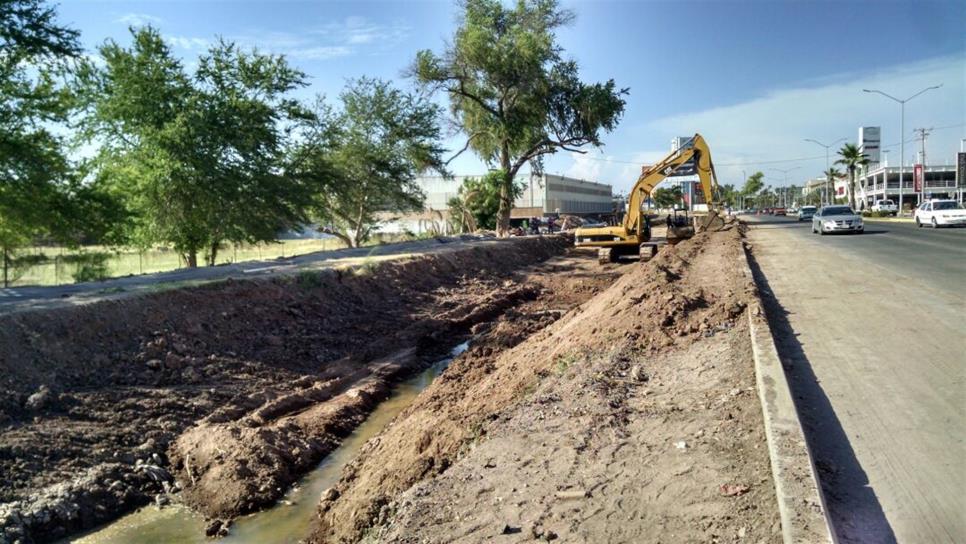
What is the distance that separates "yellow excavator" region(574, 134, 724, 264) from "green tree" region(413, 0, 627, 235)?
15.3 m

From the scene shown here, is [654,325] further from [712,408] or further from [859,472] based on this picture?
[859,472]

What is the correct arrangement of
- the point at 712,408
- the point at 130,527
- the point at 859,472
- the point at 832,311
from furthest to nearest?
the point at 832,311
the point at 130,527
the point at 712,408
the point at 859,472

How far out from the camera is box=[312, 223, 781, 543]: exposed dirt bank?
13.9 ft

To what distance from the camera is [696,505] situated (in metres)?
4.17

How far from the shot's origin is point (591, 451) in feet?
17.4

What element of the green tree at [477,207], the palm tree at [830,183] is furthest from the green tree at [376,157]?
the palm tree at [830,183]

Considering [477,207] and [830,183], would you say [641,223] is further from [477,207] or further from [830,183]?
[830,183]

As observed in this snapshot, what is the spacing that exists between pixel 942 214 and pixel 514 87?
2428 cm

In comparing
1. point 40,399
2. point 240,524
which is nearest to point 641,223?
point 40,399

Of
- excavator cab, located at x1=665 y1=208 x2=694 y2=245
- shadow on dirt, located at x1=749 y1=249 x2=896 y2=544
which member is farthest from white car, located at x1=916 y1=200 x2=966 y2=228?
shadow on dirt, located at x1=749 y1=249 x2=896 y2=544

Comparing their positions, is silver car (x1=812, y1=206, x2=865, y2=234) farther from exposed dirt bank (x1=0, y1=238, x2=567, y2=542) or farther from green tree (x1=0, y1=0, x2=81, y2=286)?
green tree (x1=0, y1=0, x2=81, y2=286)

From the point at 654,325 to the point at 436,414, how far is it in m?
3.06

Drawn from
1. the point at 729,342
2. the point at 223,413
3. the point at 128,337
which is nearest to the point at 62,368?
the point at 128,337

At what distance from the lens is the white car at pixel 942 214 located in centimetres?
3484
